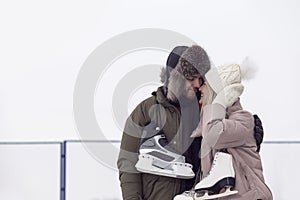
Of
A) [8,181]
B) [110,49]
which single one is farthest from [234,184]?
[8,181]

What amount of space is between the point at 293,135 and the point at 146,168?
2.40 m

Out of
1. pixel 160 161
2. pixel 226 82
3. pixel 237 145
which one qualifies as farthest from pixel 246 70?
pixel 160 161

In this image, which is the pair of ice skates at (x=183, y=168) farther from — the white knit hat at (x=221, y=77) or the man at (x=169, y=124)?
the white knit hat at (x=221, y=77)

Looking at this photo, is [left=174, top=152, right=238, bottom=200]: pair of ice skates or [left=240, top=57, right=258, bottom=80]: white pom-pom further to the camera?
[left=240, top=57, right=258, bottom=80]: white pom-pom

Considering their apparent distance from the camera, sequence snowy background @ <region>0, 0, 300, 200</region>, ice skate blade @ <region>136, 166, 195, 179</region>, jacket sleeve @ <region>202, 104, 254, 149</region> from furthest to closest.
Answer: snowy background @ <region>0, 0, 300, 200</region>, ice skate blade @ <region>136, 166, 195, 179</region>, jacket sleeve @ <region>202, 104, 254, 149</region>

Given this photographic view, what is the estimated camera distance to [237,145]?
4.79 ft

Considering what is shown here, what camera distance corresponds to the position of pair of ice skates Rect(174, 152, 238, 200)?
1437 mm

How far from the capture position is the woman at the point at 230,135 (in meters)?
1.43

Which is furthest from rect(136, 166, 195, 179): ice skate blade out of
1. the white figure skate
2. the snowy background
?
the snowy background

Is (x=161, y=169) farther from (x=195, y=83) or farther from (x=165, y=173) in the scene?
(x=195, y=83)

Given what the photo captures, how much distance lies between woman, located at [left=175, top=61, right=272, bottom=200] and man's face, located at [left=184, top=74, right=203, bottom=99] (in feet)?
0.11

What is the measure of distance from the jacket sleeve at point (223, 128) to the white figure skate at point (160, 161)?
116 millimetres

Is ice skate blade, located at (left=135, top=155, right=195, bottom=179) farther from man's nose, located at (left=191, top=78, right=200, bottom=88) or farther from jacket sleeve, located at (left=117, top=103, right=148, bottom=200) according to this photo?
man's nose, located at (left=191, top=78, right=200, bottom=88)

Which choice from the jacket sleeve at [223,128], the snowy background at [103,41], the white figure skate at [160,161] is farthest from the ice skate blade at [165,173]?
the snowy background at [103,41]
